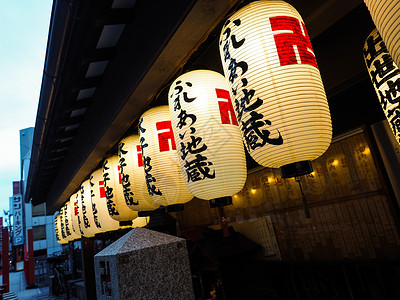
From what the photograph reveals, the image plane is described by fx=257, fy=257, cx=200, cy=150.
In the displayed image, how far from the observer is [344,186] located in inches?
214

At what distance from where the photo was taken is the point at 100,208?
23.1 ft

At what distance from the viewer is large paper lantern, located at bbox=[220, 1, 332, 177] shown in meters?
2.34

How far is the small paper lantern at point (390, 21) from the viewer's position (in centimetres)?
146

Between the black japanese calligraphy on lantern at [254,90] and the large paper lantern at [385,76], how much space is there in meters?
0.87

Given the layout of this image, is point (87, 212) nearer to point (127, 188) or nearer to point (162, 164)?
point (127, 188)

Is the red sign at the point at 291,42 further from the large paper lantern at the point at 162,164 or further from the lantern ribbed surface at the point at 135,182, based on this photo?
the lantern ribbed surface at the point at 135,182

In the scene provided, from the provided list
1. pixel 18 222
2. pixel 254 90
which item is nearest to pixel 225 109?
pixel 254 90

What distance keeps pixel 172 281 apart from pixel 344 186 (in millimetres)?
4016

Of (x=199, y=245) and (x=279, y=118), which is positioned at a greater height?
(x=279, y=118)

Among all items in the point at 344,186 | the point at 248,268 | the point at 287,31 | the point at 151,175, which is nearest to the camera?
the point at 287,31

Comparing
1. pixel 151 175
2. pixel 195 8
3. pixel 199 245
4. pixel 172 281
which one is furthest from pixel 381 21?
pixel 199 245

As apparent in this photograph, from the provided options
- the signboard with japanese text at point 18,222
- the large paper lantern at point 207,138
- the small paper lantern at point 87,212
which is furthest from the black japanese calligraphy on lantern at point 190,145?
the signboard with japanese text at point 18,222

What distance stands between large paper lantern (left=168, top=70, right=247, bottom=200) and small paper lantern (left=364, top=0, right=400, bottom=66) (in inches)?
76.9

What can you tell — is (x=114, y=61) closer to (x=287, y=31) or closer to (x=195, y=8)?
(x=195, y=8)
